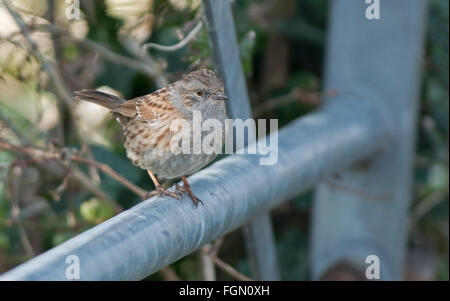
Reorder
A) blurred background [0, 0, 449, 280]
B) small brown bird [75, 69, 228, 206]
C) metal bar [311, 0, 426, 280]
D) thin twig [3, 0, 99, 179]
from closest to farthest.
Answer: small brown bird [75, 69, 228, 206] < thin twig [3, 0, 99, 179] < blurred background [0, 0, 449, 280] < metal bar [311, 0, 426, 280]

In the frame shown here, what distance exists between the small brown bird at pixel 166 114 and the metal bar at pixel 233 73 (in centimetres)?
4

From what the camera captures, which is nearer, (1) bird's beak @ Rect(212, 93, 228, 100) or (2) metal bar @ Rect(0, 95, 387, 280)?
(2) metal bar @ Rect(0, 95, 387, 280)

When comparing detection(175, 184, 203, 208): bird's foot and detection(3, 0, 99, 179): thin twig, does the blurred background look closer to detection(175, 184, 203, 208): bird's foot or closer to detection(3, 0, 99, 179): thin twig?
detection(3, 0, 99, 179): thin twig

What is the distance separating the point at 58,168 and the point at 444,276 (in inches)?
78.6

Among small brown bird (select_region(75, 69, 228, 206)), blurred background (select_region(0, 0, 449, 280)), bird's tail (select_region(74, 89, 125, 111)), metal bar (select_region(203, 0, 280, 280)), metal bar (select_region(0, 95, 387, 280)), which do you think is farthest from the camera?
blurred background (select_region(0, 0, 449, 280))

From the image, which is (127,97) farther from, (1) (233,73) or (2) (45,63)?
(1) (233,73)

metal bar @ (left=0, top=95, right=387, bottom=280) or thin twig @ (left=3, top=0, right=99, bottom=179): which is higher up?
thin twig @ (left=3, top=0, right=99, bottom=179)

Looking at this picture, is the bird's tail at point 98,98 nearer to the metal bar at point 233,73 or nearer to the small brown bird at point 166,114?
the small brown bird at point 166,114

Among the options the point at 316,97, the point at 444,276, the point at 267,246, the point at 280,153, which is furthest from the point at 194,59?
the point at 444,276

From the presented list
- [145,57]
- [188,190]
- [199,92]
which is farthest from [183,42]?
[145,57]

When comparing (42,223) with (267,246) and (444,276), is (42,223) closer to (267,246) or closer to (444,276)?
(267,246)

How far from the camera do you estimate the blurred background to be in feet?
8.20

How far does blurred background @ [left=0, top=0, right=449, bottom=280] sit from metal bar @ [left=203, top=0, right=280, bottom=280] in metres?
0.19

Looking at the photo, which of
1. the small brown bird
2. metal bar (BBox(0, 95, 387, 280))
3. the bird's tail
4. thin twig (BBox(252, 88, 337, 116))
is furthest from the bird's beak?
thin twig (BBox(252, 88, 337, 116))
